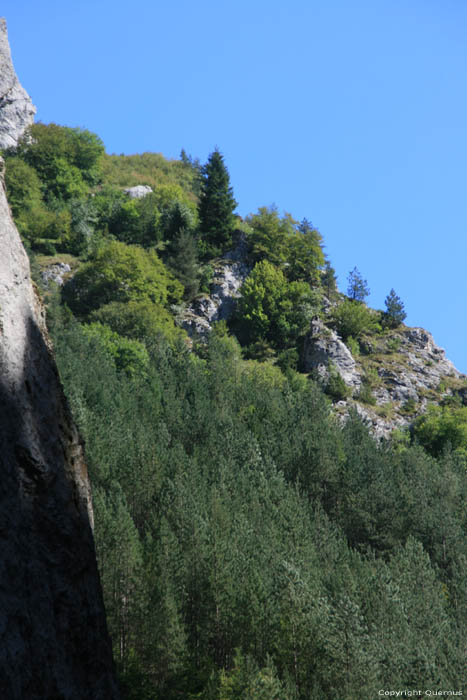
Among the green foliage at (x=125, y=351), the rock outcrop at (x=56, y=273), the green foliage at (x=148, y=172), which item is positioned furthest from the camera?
the green foliage at (x=148, y=172)

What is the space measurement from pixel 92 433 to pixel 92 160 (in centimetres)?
6663

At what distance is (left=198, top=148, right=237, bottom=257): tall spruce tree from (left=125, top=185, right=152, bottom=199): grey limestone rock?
12.9 m

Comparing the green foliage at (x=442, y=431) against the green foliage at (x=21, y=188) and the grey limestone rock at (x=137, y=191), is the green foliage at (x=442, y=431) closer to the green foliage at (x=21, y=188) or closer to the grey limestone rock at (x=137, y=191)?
the grey limestone rock at (x=137, y=191)

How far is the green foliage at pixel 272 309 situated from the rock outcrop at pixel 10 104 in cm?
4709

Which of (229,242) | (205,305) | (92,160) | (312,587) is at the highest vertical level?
(92,160)

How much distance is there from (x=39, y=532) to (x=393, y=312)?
3165 inches

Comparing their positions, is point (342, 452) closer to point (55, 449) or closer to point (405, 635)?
point (405, 635)

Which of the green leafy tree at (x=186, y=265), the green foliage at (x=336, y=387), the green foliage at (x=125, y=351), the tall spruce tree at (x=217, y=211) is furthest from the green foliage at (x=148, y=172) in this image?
the green foliage at (x=336, y=387)

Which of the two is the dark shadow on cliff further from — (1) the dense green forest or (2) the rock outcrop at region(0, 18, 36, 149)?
(2) the rock outcrop at region(0, 18, 36, 149)

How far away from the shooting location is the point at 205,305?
74438 millimetres

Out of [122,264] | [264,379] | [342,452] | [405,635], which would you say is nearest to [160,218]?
[122,264]

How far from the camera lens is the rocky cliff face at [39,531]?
19.4 ft

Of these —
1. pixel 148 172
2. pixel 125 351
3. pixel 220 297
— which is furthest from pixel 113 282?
pixel 148 172

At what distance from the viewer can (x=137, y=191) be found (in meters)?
93.8
